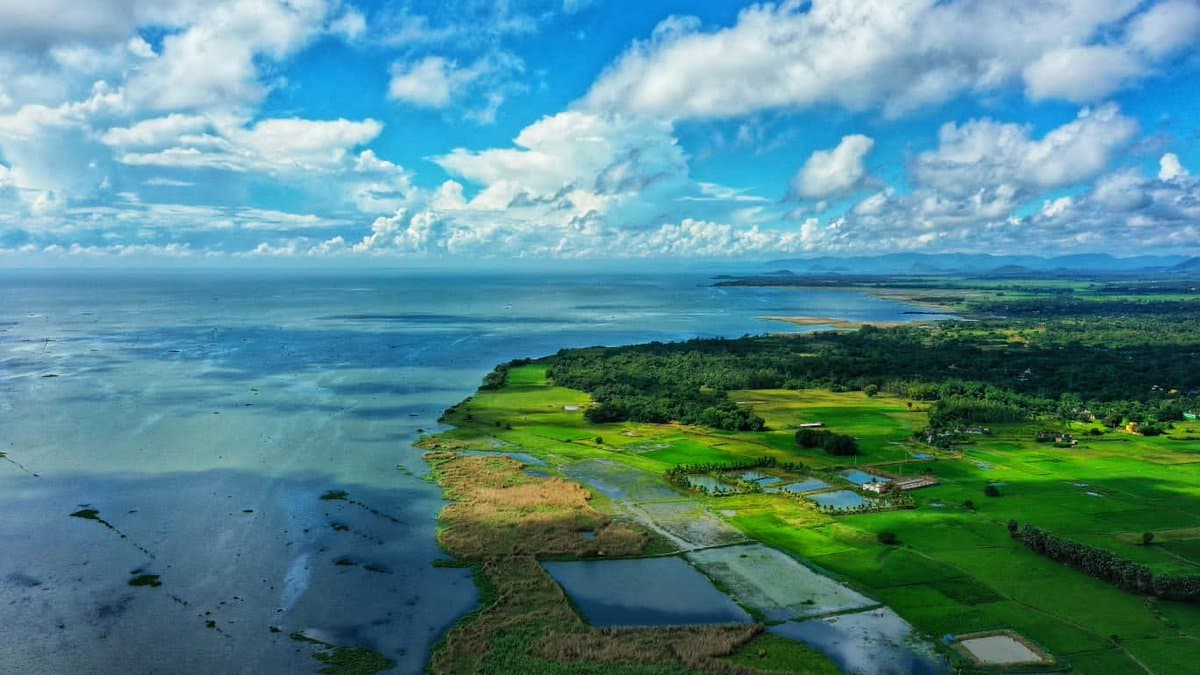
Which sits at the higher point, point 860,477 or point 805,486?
point 860,477

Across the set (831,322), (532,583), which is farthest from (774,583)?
(831,322)

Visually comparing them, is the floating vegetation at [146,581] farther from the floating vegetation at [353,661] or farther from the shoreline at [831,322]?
the shoreline at [831,322]

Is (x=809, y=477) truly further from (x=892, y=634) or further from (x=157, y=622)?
(x=157, y=622)

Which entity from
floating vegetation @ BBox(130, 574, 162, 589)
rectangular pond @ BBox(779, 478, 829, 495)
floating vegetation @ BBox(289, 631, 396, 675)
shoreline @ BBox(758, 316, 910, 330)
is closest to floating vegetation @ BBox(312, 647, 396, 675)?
floating vegetation @ BBox(289, 631, 396, 675)

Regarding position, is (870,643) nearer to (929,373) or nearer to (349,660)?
(349,660)

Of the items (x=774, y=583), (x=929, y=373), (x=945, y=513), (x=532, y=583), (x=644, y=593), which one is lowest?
(x=644, y=593)

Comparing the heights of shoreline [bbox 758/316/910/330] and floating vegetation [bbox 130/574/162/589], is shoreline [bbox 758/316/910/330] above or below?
above

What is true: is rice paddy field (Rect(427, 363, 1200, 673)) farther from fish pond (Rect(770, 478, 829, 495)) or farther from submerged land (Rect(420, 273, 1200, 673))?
fish pond (Rect(770, 478, 829, 495))

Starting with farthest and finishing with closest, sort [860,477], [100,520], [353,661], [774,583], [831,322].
Result: [831,322], [860,477], [100,520], [774,583], [353,661]
